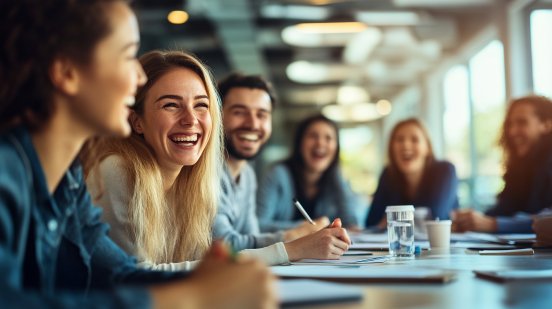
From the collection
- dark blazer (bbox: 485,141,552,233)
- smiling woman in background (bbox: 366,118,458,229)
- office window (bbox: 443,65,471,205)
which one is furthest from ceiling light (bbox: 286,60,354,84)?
dark blazer (bbox: 485,141,552,233)

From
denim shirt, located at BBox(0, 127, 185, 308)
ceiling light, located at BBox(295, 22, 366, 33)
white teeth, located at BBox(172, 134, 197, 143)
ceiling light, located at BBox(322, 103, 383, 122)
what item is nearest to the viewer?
denim shirt, located at BBox(0, 127, 185, 308)

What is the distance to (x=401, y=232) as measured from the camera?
77.0 inches

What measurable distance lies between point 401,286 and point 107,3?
0.77m

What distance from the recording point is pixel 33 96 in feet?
3.43

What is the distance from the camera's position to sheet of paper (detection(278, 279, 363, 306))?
0.98 m

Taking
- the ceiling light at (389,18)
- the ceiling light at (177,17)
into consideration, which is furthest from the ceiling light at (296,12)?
the ceiling light at (177,17)

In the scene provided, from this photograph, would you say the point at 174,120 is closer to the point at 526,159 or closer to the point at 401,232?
the point at 401,232

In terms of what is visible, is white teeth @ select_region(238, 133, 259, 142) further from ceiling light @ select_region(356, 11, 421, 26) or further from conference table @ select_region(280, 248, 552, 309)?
ceiling light @ select_region(356, 11, 421, 26)

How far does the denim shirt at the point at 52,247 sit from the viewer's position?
826 mm

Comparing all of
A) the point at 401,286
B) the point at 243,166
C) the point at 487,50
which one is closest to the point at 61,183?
the point at 401,286

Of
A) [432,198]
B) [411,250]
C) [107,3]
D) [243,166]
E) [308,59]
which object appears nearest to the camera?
[107,3]

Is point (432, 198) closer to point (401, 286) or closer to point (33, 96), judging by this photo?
point (401, 286)

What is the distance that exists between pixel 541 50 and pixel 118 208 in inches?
192

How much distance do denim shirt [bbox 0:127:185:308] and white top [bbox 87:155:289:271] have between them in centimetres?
37
